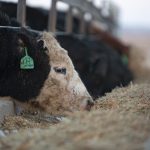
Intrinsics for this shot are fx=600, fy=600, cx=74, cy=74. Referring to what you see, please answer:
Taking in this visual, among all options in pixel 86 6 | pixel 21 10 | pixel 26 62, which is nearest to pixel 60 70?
pixel 26 62

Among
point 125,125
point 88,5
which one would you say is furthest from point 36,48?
point 88,5

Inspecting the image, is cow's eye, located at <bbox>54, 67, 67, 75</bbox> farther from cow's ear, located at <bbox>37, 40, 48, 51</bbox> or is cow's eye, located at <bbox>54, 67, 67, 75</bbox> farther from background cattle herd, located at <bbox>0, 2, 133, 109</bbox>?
background cattle herd, located at <bbox>0, 2, 133, 109</bbox>

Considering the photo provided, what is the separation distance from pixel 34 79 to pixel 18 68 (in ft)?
0.72

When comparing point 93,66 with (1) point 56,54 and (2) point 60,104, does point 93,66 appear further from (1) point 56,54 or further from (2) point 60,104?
(2) point 60,104

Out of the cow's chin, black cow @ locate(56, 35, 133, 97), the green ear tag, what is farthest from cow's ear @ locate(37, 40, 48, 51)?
black cow @ locate(56, 35, 133, 97)

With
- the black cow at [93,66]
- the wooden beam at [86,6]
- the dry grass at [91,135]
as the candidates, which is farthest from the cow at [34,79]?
the wooden beam at [86,6]

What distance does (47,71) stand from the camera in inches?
269

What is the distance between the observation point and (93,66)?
36.7ft

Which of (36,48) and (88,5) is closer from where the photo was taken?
(36,48)

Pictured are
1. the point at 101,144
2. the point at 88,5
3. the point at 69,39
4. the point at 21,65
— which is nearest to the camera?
the point at 101,144

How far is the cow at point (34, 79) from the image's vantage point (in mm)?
6660

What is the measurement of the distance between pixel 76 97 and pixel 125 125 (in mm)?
1844

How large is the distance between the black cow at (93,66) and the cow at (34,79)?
324 cm

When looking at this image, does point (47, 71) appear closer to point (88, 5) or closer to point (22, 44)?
point (22, 44)
